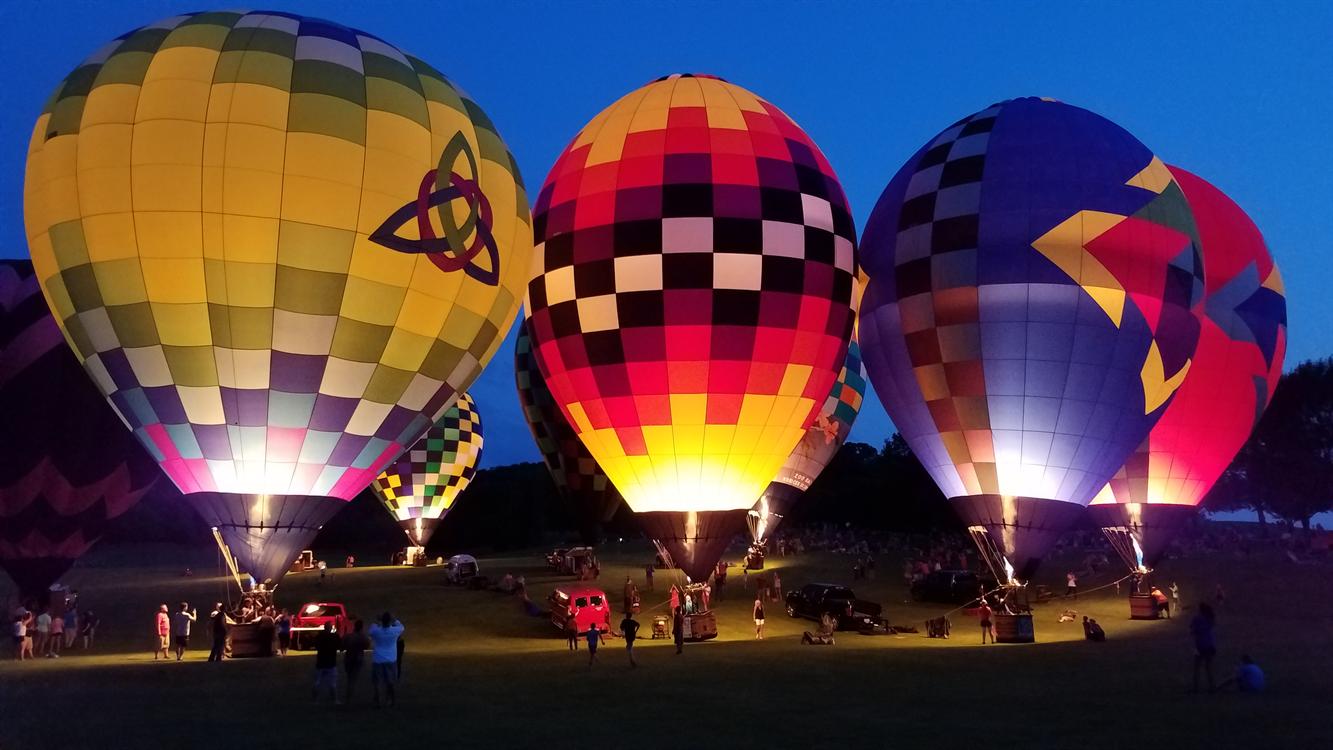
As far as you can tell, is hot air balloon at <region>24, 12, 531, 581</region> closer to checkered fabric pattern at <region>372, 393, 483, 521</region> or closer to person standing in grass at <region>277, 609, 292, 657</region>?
person standing in grass at <region>277, 609, 292, 657</region>

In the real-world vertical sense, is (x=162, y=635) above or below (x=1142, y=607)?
above

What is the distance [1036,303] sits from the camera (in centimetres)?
1925

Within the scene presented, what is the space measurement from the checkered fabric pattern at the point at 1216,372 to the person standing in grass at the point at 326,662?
64.9ft

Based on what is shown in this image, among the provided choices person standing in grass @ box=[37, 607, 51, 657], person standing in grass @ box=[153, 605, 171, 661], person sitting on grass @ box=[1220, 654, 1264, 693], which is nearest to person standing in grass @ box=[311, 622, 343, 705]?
person standing in grass @ box=[153, 605, 171, 661]

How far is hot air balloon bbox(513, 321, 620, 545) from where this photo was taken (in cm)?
3153

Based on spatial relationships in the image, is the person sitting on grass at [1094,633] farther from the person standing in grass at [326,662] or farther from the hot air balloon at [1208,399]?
the person standing in grass at [326,662]

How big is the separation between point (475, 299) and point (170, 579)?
22.2 m

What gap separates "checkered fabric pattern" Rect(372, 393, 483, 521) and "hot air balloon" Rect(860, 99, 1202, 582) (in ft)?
66.8

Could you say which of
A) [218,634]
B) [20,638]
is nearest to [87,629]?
[20,638]

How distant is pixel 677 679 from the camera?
500 inches

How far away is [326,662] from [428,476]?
2761 cm

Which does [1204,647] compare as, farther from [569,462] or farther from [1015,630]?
[569,462]

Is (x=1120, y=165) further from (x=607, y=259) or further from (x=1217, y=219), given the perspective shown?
(x=607, y=259)

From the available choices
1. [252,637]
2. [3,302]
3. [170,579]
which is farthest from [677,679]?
[170,579]
